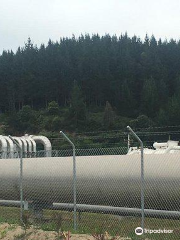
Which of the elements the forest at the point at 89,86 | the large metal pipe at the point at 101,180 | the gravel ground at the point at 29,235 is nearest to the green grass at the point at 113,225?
the gravel ground at the point at 29,235

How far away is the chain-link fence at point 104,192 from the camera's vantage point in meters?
10.6

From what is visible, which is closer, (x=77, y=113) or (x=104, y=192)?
(x=104, y=192)

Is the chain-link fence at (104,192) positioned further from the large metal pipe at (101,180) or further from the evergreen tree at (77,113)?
the evergreen tree at (77,113)

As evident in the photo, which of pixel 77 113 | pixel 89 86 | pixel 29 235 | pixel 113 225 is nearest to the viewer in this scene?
pixel 29 235

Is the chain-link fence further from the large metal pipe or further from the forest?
the forest

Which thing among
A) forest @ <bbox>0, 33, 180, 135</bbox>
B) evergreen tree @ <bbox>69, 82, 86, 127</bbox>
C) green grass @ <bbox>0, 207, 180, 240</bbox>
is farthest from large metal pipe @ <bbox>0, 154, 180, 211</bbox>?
evergreen tree @ <bbox>69, 82, 86, 127</bbox>

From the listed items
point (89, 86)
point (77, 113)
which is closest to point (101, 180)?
point (77, 113)

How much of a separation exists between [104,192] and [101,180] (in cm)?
32

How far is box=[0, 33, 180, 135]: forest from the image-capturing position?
8306cm

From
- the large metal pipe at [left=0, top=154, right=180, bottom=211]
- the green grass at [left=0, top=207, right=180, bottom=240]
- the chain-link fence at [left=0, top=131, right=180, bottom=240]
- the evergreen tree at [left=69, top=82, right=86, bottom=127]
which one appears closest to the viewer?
the green grass at [left=0, top=207, right=180, bottom=240]

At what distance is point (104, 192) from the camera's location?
1195 centimetres

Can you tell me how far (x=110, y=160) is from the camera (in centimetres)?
1194

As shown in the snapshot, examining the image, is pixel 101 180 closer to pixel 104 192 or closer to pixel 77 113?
pixel 104 192

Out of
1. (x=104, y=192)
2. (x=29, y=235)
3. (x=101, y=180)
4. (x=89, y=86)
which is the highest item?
(x=89, y=86)
